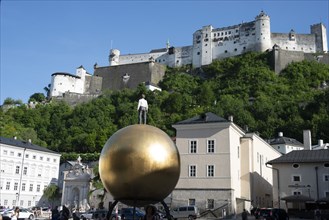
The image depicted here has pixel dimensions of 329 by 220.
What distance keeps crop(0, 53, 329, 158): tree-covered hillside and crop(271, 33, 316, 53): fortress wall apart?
25.7ft

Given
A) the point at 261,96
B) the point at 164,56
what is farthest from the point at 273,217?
the point at 164,56

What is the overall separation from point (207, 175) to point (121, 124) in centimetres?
6155

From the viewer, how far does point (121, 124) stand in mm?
94938

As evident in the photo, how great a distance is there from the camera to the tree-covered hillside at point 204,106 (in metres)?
84.2

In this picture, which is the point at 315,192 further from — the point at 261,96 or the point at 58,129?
the point at 58,129

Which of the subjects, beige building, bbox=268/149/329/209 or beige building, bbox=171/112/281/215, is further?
beige building, bbox=268/149/329/209

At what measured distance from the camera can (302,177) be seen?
116 ft

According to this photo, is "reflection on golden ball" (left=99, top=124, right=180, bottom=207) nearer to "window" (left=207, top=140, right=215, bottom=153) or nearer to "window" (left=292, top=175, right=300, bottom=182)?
"window" (left=207, top=140, right=215, bottom=153)

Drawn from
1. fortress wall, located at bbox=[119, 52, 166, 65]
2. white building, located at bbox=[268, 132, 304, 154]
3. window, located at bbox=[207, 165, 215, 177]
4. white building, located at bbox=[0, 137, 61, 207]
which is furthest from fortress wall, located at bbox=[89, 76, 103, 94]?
window, located at bbox=[207, 165, 215, 177]

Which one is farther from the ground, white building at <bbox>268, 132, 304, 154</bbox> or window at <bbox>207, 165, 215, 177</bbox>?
white building at <bbox>268, 132, 304, 154</bbox>

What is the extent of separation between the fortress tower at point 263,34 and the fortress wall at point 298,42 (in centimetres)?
232

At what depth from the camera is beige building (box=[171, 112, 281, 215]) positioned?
3434 centimetres

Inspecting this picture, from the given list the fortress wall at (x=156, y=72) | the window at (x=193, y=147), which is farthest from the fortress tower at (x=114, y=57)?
the window at (x=193, y=147)

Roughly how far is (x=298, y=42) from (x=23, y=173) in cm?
8060
